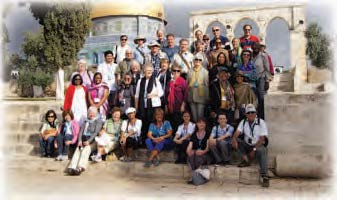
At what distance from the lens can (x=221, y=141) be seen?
6086 mm

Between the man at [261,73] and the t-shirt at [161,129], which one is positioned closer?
the t-shirt at [161,129]

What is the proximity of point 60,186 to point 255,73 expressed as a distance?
365 centimetres

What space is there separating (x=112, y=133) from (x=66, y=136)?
32.5 inches

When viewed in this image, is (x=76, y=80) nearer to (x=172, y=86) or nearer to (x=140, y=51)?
(x=140, y=51)

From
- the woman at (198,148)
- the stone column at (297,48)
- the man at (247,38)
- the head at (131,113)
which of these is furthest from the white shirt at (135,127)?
the stone column at (297,48)

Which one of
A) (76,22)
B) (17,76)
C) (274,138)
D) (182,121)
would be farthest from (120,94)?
(17,76)

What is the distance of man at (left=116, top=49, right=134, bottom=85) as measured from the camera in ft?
23.8

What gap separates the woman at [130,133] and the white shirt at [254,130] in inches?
68.0

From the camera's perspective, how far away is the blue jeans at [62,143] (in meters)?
6.91

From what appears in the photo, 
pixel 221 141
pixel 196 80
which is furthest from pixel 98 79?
pixel 221 141

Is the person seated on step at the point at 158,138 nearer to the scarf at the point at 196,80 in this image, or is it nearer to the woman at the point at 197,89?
the woman at the point at 197,89

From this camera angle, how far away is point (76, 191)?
5.66 m

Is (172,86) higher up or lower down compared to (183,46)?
lower down

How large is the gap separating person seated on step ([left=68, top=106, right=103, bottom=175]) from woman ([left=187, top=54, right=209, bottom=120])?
5.30 feet
